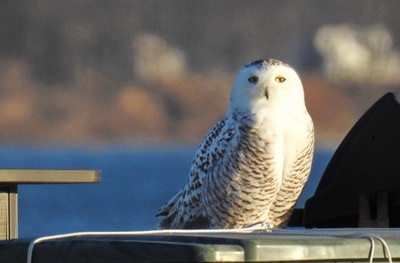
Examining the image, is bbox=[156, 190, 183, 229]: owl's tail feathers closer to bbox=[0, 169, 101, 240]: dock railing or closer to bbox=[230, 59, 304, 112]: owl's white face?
bbox=[230, 59, 304, 112]: owl's white face

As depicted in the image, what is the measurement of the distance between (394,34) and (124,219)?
1324 millimetres

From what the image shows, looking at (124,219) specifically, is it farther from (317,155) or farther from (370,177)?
(370,177)

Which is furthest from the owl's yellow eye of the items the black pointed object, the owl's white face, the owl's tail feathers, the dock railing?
the dock railing

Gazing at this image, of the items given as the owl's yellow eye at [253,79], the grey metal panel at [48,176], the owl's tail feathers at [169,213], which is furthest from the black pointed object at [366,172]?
the grey metal panel at [48,176]

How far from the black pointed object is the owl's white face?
0.63ft

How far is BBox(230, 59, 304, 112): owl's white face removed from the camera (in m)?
2.69

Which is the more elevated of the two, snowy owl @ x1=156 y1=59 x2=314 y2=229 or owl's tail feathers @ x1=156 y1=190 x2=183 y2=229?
snowy owl @ x1=156 y1=59 x2=314 y2=229

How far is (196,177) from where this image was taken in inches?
112

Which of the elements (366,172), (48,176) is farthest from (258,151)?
(48,176)

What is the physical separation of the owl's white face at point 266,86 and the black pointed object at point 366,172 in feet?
0.63

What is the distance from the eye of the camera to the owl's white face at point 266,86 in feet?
8.82

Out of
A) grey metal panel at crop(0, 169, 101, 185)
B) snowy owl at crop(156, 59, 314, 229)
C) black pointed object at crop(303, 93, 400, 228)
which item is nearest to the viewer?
grey metal panel at crop(0, 169, 101, 185)

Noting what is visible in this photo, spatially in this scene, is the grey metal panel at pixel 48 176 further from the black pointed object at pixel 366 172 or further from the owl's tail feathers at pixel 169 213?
the owl's tail feathers at pixel 169 213

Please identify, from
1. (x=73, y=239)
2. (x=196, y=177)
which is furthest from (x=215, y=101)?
(x=73, y=239)
